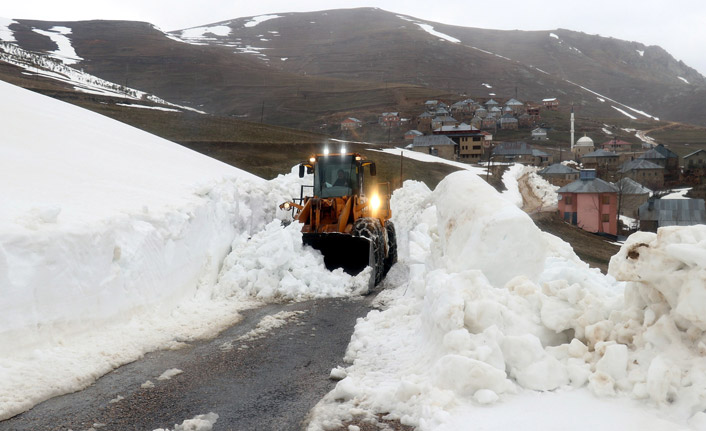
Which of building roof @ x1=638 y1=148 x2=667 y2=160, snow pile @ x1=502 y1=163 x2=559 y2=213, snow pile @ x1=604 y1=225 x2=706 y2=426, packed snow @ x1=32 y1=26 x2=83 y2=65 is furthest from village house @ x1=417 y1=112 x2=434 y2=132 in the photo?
snow pile @ x1=604 y1=225 x2=706 y2=426

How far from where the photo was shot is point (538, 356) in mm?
5645

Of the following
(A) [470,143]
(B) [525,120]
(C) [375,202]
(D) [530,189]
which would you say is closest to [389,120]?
(A) [470,143]

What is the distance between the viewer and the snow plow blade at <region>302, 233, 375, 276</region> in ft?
41.9

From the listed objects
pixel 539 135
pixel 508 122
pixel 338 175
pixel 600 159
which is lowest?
pixel 338 175

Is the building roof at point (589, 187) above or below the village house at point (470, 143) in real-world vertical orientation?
below

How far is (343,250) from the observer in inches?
509

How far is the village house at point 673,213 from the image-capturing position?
52.9m

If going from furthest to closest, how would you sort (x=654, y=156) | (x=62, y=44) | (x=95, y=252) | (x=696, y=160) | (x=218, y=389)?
(x=62, y=44) → (x=696, y=160) → (x=654, y=156) → (x=95, y=252) → (x=218, y=389)

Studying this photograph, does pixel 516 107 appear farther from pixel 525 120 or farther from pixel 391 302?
pixel 391 302

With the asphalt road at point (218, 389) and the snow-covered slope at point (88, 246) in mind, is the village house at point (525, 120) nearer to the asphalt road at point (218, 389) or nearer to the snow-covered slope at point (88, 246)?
the snow-covered slope at point (88, 246)

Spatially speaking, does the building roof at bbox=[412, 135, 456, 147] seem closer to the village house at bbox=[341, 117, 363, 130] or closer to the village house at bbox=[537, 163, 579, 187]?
the village house at bbox=[341, 117, 363, 130]

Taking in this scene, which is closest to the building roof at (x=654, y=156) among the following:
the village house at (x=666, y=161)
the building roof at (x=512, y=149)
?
the village house at (x=666, y=161)

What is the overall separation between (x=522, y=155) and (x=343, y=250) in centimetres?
8029

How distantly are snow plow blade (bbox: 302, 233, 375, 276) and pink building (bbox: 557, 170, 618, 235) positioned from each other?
44.2 metres
